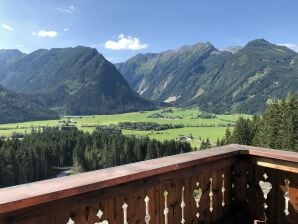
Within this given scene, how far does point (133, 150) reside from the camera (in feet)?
282

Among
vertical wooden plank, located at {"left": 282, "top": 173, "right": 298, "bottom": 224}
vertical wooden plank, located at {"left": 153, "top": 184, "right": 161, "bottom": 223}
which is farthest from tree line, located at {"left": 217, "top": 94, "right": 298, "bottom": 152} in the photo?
vertical wooden plank, located at {"left": 153, "top": 184, "right": 161, "bottom": 223}

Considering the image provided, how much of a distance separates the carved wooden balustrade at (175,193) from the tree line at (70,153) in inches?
2754

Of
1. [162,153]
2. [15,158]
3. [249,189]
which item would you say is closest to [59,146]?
[15,158]

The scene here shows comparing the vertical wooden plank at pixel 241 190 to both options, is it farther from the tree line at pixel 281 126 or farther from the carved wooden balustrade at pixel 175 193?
the tree line at pixel 281 126

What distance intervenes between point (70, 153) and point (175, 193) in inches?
3766

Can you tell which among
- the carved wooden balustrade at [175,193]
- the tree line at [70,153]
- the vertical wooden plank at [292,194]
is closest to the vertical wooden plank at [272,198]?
the carved wooden balustrade at [175,193]

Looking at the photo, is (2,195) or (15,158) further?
(15,158)

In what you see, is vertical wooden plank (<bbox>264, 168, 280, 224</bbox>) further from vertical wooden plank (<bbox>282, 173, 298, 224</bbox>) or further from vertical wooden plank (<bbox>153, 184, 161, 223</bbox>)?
vertical wooden plank (<bbox>153, 184, 161, 223</bbox>)

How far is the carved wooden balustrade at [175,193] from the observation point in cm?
267

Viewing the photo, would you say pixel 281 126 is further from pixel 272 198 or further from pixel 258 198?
pixel 272 198

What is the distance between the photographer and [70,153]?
3807 inches

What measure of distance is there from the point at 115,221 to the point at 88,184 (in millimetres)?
546

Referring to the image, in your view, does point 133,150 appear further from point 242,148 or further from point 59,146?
point 242,148

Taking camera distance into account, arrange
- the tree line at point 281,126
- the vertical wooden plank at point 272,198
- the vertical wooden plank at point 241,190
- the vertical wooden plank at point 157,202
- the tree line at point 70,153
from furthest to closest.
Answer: the tree line at point 70,153 → the tree line at point 281,126 → the vertical wooden plank at point 241,190 → the vertical wooden plank at point 272,198 → the vertical wooden plank at point 157,202
